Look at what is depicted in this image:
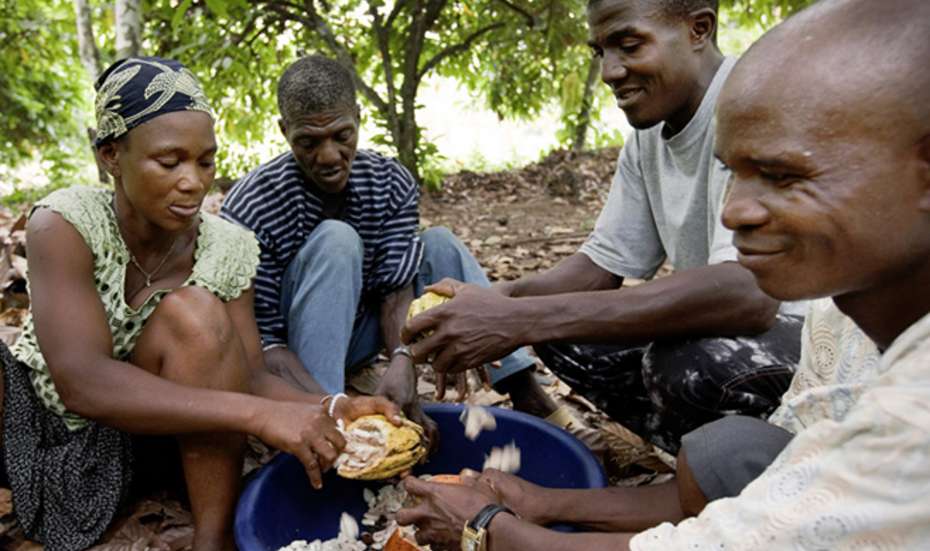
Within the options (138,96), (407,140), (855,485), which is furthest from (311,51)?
(855,485)

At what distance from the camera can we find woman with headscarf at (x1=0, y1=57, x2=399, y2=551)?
1747 mm

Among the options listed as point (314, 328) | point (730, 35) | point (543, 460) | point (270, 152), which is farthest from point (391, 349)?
point (730, 35)

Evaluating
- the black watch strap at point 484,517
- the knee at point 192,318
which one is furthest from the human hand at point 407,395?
the black watch strap at point 484,517

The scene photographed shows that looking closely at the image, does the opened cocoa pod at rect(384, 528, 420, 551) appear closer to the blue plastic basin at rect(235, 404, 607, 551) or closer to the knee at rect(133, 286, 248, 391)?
the blue plastic basin at rect(235, 404, 607, 551)

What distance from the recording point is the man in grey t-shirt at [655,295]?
1829 mm

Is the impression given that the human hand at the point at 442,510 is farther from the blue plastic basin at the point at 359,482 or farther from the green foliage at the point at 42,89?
the green foliage at the point at 42,89

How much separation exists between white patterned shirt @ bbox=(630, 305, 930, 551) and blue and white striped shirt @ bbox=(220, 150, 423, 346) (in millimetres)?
1700

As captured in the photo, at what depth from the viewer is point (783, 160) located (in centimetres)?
102

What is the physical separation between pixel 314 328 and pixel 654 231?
110 centimetres

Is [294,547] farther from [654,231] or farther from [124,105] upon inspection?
[654,231]

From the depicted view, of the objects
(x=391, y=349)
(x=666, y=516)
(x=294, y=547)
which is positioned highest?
(x=391, y=349)

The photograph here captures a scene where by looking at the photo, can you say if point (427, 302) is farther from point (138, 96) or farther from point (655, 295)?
point (138, 96)

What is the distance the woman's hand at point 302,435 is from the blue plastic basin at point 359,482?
0.47ft

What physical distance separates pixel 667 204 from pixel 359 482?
46.5 inches
